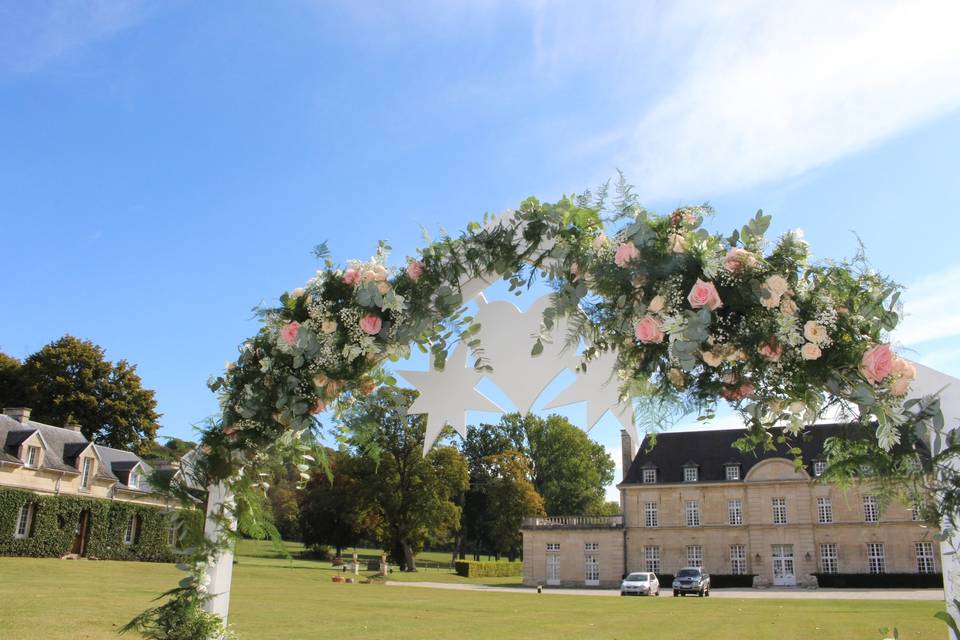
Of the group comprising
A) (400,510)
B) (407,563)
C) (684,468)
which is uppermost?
(684,468)

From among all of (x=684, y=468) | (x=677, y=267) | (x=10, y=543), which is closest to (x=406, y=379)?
(x=677, y=267)

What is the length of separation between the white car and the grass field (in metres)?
7.57

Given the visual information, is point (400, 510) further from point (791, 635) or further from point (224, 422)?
point (224, 422)

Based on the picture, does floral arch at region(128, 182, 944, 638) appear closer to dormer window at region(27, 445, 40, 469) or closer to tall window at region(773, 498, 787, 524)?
dormer window at region(27, 445, 40, 469)

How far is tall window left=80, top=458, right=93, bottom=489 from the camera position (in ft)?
98.6

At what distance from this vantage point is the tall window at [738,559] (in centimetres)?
3734

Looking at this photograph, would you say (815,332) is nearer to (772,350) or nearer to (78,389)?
(772,350)

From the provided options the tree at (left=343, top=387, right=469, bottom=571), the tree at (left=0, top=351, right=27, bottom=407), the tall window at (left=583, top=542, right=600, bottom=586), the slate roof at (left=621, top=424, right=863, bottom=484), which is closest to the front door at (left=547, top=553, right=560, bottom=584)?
the tall window at (left=583, top=542, right=600, bottom=586)

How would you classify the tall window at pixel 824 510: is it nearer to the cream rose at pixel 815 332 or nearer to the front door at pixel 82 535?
the front door at pixel 82 535

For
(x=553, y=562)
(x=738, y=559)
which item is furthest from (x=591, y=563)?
(x=738, y=559)

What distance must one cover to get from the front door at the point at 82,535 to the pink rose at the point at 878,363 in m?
32.6

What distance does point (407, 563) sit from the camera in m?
36.7

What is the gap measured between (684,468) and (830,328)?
39.2m

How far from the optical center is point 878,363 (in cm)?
266
